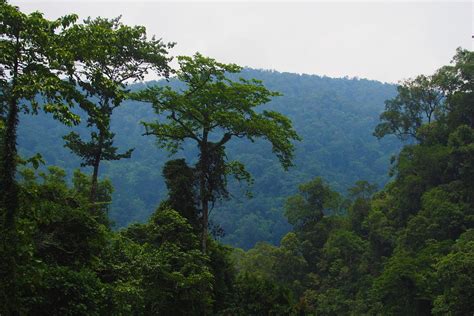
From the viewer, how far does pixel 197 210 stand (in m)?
24.5

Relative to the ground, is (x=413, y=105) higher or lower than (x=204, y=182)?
higher

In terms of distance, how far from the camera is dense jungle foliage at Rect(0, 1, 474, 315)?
9047mm

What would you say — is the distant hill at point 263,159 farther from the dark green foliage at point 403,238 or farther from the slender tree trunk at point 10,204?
the slender tree trunk at point 10,204

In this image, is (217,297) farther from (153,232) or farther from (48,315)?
A: (48,315)

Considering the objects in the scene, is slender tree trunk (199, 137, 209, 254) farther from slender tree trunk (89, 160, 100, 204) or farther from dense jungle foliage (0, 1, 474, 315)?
slender tree trunk (89, 160, 100, 204)

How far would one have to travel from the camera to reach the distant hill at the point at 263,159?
98.7 m

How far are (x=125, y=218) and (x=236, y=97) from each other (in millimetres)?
80958

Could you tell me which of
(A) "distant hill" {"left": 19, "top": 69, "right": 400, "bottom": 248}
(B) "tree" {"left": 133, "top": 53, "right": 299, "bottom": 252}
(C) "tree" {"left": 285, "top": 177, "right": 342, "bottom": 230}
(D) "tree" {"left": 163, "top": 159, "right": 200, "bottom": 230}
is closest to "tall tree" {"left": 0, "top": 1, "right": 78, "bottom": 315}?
(B) "tree" {"left": 133, "top": 53, "right": 299, "bottom": 252}

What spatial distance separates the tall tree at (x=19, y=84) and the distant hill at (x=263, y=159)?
7541 cm

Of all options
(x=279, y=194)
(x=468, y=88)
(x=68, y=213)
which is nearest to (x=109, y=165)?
(x=279, y=194)

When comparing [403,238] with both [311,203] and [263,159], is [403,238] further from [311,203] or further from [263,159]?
[263,159]

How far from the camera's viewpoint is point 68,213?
39.2ft

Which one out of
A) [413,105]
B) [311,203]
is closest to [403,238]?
[311,203]

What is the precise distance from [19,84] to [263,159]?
344 feet
